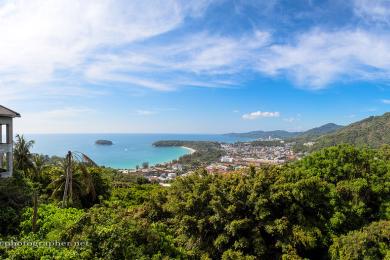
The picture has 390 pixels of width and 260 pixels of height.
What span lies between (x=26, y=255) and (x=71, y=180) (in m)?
7.30

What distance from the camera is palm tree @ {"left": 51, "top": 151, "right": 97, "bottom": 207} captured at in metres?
13.9

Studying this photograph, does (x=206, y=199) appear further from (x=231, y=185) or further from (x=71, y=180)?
Result: (x=71, y=180)

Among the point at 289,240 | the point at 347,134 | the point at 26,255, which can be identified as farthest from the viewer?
the point at 347,134

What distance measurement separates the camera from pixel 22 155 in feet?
60.6

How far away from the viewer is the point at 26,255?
730 centimetres

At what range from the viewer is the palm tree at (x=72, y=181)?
1391 centimetres

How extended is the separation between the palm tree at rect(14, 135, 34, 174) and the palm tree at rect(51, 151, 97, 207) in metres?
4.41

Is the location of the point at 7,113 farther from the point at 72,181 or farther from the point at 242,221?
the point at 242,221

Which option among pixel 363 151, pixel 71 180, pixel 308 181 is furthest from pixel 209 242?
pixel 363 151

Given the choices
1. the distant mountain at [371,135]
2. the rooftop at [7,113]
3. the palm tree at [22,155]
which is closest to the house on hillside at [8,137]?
the rooftop at [7,113]

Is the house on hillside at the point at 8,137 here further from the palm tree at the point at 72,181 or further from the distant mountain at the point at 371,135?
the distant mountain at the point at 371,135

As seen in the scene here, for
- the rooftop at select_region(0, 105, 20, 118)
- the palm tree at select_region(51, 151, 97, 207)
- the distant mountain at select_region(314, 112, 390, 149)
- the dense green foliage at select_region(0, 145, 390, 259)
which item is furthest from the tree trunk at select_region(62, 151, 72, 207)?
the distant mountain at select_region(314, 112, 390, 149)

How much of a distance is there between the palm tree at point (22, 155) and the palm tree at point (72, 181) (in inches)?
174

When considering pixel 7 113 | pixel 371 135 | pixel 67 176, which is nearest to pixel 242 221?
pixel 67 176
